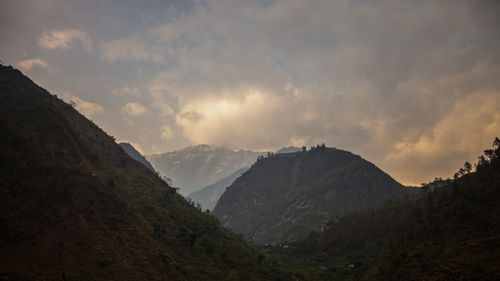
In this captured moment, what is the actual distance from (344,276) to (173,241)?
53.3 m

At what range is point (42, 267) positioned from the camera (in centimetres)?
4766

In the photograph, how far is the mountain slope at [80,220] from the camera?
51.9 meters

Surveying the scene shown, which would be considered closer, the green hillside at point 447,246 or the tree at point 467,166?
the green hillside at point 447,246

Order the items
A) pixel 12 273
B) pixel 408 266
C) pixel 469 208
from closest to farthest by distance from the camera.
A: 1. pixel 12 273
2. pixel 408 266
3. pixel 469 208

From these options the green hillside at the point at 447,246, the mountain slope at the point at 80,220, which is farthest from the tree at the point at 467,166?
the mountain slope at the point at 80,220

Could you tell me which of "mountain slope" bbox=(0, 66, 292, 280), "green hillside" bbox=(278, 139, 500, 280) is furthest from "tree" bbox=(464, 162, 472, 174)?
"mountain slope" bbox=(0, 66, 292, 280)

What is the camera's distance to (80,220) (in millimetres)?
61875

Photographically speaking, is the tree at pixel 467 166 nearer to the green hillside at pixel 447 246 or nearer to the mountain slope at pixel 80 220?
the green hillside at pixel 447 246

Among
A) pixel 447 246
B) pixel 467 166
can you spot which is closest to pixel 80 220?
pixel 447 246

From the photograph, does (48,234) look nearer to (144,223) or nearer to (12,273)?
(12,273)

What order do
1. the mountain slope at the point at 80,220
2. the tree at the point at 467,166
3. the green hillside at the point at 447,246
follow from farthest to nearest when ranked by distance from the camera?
the tree at the point at 467,166
the green hillside at the point at 447,246
the mountain slope at the point at 80,220

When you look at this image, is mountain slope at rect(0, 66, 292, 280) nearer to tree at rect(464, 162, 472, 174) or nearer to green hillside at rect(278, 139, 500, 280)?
green hillside at rect(278, 139, 500, 280)

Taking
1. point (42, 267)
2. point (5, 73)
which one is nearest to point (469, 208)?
point (42, 267)

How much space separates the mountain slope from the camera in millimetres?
51875
